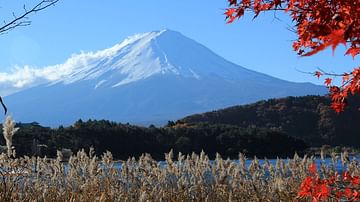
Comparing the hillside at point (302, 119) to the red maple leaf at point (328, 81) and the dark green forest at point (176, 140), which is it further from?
the red maple leaf at point (328, 81)

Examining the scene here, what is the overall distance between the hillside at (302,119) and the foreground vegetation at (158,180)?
42.4 metres

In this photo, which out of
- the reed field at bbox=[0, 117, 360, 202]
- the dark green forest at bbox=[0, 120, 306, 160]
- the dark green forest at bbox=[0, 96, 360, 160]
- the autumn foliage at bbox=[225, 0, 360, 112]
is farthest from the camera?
the dark green forest at bbox=[0, 120, 306, 160]

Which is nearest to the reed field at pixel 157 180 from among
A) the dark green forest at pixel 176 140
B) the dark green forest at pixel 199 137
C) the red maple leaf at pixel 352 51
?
the red maple leaf at pixel 352 51

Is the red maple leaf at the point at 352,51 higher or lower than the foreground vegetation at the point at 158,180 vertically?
higher

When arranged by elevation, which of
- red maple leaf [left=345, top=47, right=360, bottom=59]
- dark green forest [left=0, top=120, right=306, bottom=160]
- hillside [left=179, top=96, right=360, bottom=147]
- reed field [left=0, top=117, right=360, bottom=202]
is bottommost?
reed field [left=0, top=117, right=360, bottom=202]

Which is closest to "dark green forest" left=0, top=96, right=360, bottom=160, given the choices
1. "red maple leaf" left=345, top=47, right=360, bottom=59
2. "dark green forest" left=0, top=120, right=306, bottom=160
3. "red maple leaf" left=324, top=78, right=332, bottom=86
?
"dark green forest" left=0, top=120, right=306, bottom=160

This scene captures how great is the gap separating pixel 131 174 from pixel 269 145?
36193mm

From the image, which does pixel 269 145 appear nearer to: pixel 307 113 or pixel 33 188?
pixel 307 113

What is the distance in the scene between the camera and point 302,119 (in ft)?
183

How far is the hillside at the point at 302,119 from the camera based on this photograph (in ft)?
172

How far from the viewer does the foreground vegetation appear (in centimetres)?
714

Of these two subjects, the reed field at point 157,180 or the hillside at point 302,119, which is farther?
the hillside at point 302,119

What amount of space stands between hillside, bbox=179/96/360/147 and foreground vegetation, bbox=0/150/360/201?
42.4 meters

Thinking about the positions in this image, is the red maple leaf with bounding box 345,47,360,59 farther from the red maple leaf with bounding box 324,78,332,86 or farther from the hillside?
the hillside
